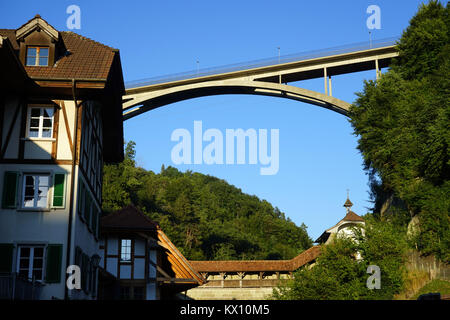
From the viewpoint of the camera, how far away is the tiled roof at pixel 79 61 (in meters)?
19.2

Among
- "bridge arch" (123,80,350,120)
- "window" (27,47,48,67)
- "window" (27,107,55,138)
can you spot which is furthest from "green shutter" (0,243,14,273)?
"bridge arch" (123,80,350,120)

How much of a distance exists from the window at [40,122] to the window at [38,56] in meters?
1.57

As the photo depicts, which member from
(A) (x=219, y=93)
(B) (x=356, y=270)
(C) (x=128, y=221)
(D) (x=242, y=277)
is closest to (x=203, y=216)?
(D) (x=242, y=277)

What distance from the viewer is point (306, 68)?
3925 centimetres

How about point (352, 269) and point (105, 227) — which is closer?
point (105, 227)

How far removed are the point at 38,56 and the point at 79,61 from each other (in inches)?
50.8

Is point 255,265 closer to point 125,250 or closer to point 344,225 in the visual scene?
point 344,225

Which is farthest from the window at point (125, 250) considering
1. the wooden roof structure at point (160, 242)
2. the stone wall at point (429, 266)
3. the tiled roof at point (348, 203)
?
the tiled roof at point (348, 203)

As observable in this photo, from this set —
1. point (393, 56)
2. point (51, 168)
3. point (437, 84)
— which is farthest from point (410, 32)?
point (51, 168)

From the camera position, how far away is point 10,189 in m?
18.3

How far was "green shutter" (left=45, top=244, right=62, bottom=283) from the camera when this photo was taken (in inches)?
696

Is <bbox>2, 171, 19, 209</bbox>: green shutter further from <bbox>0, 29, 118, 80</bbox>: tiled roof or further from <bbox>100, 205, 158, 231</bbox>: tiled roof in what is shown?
<bbox>100, 205, 158, 231</bbox>: tiled roof
